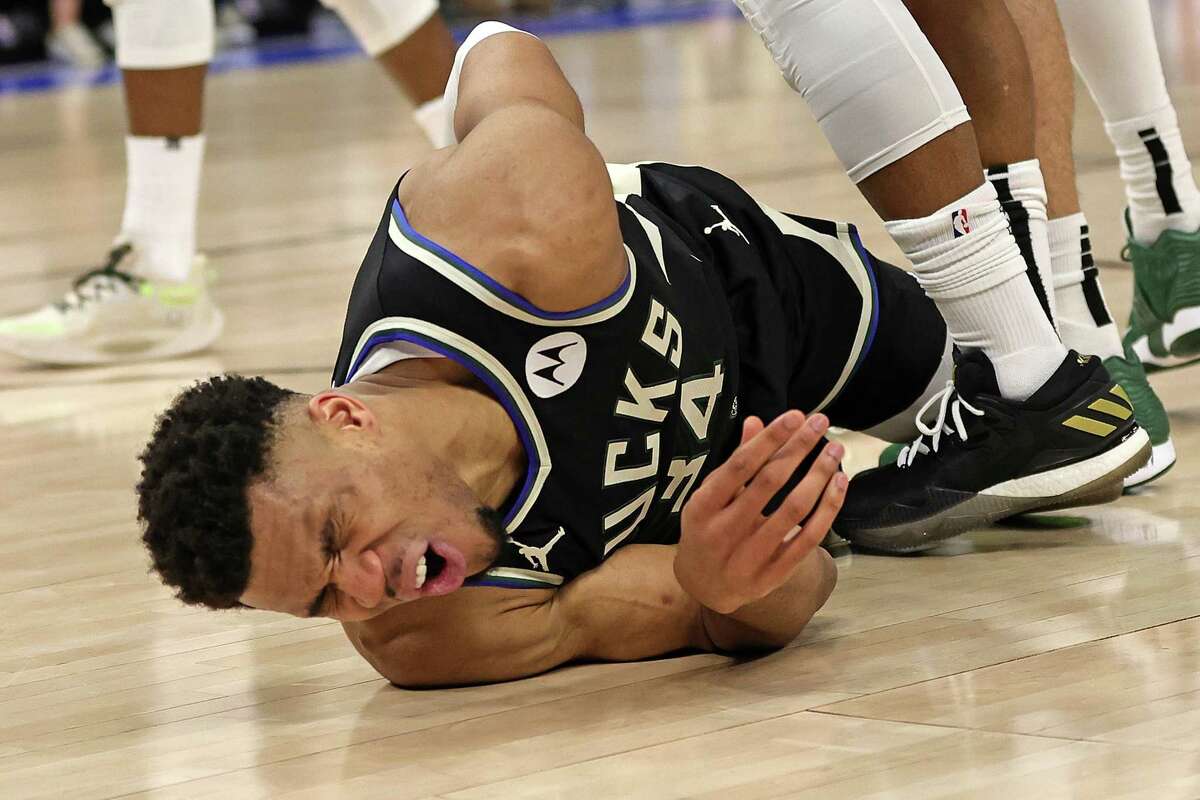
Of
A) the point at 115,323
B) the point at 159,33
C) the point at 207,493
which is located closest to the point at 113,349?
the point at 115,323

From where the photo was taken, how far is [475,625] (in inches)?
59.9

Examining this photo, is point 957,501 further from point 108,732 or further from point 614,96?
point 614,96

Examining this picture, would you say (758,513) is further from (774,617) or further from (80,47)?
(80,47)

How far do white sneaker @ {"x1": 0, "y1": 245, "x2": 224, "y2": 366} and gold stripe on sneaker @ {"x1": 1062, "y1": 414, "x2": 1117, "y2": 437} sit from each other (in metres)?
1.80

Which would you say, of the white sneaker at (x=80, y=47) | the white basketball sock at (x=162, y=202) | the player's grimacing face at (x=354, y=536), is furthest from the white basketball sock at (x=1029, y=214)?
the white sneaker at (x=80, y=47)

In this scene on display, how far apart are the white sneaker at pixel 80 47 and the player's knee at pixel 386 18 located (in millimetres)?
7720

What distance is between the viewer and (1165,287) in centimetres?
221

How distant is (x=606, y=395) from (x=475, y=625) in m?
0.22

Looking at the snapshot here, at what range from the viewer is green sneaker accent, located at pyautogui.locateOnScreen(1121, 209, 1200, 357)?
7.22ft

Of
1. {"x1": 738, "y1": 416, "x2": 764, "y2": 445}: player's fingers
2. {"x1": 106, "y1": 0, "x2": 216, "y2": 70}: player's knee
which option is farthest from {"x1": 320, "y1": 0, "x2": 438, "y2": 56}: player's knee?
{"x1": 738, "y1": 416, "x2": 764, "y2": 445}: player's fingers

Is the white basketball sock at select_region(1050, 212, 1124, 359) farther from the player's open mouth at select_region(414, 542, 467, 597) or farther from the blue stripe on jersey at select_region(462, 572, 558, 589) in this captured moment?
the player's open mouth at select_region(414, 542, 467, 597)

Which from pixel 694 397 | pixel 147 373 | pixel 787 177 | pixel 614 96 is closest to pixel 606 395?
pixel 694 397

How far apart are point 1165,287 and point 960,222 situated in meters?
0.62

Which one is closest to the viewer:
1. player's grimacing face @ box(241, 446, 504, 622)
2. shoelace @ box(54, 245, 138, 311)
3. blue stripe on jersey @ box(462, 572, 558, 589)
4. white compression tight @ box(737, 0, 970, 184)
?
player's grimacing face @ box(241, 446, 504, 622)
